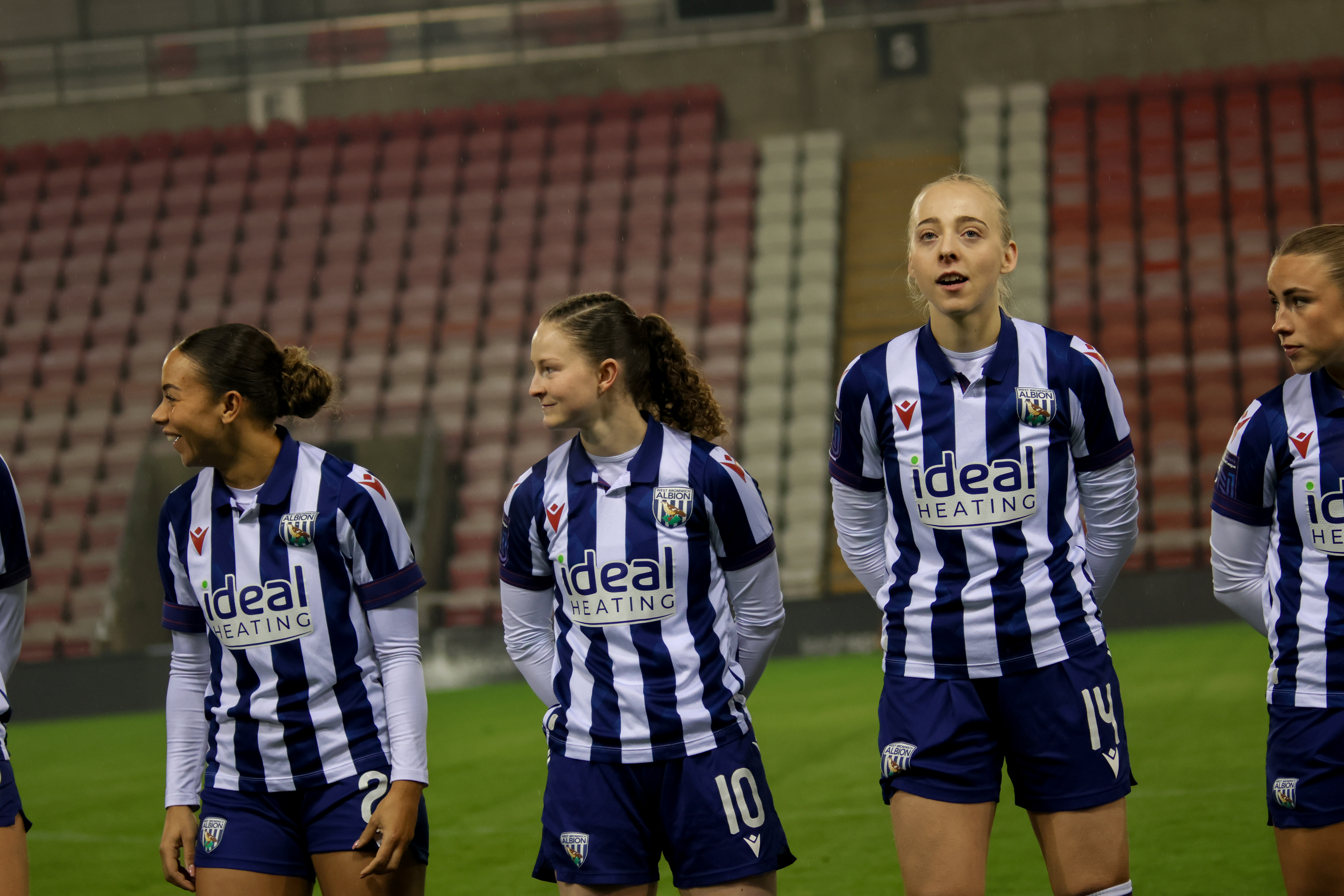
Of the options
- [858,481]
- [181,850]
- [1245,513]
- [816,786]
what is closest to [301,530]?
[181,850]

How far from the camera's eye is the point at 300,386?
2451 millimetres

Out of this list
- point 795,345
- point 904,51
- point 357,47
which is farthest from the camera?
point 357,47

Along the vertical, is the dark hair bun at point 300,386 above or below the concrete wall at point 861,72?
below

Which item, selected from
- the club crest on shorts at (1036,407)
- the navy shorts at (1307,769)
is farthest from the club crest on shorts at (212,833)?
the navy shorts at (1307,769)

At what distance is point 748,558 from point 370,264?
1224cm

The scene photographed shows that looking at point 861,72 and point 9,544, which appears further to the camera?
point 861,72

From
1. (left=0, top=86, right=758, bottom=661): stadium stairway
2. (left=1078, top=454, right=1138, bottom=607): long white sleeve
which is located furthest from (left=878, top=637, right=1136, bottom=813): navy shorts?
(left=0, top=86, right=758, bottom=661): stadium stairway

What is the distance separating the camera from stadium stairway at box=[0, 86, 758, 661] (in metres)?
12.4

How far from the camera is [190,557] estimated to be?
7.86 feet

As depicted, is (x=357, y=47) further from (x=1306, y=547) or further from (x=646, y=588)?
(x=1306, y=547)

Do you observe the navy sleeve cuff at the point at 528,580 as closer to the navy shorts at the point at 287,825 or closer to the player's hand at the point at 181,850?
the navy shorts at the point at 287,825

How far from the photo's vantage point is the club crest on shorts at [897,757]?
2277 mm

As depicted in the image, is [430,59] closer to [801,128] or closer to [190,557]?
[801,128]

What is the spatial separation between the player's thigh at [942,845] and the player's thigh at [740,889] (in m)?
0.22
